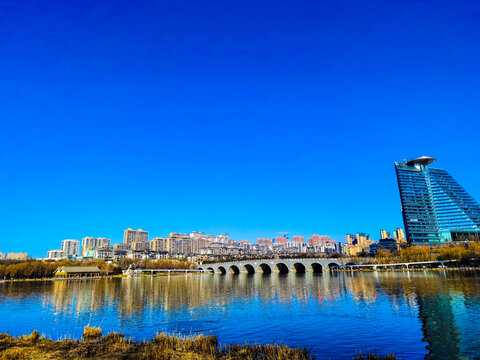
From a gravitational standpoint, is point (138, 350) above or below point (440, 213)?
below

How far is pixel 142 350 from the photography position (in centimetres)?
1923

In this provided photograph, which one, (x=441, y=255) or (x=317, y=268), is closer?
(x=441, y=255)

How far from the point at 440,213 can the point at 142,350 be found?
208 meters

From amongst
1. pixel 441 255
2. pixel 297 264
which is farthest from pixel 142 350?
pixel 297 264

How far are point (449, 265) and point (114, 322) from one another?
121551 mm

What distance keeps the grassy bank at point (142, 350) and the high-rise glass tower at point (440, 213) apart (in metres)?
193

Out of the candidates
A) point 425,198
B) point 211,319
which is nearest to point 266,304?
point 211,319

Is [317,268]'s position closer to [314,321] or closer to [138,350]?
[314,321]

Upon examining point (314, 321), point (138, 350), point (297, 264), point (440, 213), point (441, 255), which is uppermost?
point (440, 213)

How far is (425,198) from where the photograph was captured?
198250mm

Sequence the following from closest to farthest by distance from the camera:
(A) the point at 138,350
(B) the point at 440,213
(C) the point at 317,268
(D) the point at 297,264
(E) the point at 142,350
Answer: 1. (E) the point at 142,350
2. (A) the point at 138,350
3. (C) the point at 317,268
4. (D) the point at 297,264
5. (B) the point at 440,213

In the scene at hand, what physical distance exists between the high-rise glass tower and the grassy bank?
193 m

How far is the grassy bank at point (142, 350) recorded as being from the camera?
17.8 m

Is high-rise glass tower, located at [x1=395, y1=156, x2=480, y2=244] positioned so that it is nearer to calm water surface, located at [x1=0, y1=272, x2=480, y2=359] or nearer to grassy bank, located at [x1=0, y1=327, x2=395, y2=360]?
calm water surface, located at [x1=0, y1=272, x2=480, y2=359]
